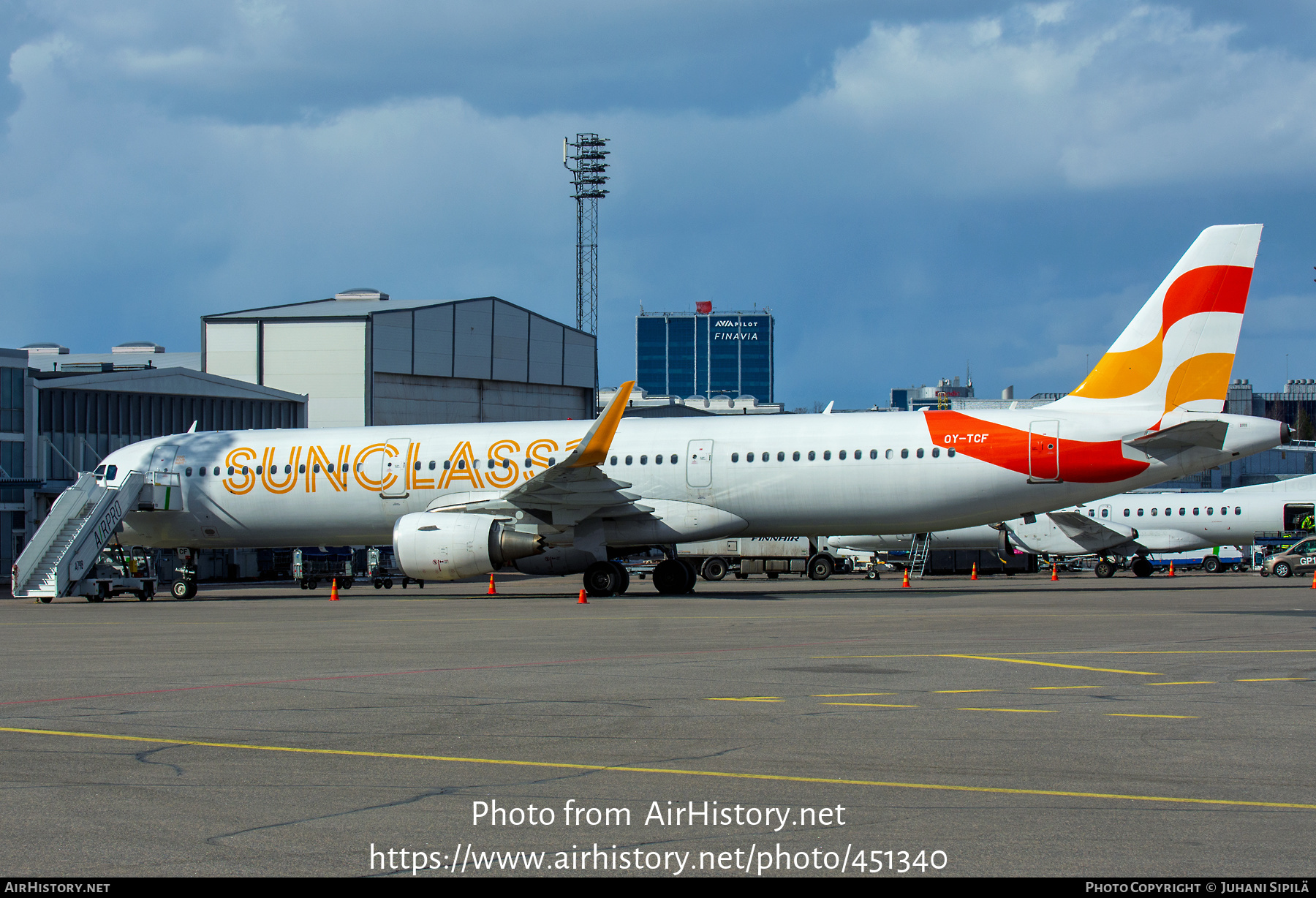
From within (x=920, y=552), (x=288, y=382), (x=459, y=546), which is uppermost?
(x=288, y=382)

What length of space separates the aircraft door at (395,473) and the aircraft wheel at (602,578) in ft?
15.4

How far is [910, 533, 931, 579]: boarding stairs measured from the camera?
48438 millimetres

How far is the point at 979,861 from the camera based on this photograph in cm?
496

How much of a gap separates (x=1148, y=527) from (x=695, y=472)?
3231 cm

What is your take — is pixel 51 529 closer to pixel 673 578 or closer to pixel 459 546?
pixel 459 546

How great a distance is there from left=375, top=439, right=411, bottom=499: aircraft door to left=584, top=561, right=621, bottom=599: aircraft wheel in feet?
15.4

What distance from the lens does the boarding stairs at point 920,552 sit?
159 ft

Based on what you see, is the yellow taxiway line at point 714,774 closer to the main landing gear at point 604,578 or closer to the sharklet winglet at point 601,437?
the sharklet winglet at point 601,437

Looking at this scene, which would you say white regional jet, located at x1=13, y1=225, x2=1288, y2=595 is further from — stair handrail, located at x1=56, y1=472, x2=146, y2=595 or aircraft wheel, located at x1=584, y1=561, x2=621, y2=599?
stair handrail, located at x1=56, y1=472, x2=146, y2=595

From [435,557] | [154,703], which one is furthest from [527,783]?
[435,557]

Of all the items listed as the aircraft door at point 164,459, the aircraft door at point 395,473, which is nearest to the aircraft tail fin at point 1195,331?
the aircraft door at point 395,473

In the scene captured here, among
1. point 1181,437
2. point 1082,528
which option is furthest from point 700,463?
point 1082,528

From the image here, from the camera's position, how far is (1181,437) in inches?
955
